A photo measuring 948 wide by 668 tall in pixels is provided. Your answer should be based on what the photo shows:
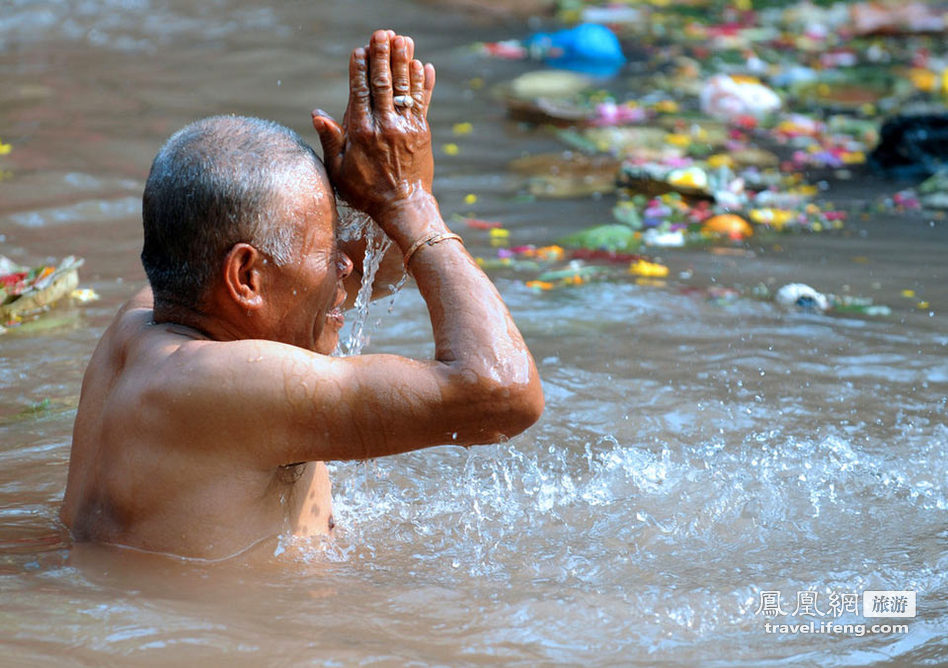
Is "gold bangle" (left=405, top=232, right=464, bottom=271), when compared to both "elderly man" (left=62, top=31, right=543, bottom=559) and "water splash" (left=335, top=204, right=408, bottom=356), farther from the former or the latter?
"water splash" (left=335, top=204, right=408, bottom=356)

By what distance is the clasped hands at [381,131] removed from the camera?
2.32 m

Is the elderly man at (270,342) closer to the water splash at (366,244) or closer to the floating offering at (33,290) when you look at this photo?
the water splash at (366,244)

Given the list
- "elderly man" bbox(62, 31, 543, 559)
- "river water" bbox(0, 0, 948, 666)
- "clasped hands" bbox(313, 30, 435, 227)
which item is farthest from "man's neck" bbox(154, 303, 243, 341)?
"river water" bbox(0, 0, 948, 666)

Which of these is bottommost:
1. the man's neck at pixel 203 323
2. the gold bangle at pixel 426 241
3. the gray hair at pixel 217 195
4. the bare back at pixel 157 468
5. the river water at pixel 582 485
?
the river water at pixel 582 485

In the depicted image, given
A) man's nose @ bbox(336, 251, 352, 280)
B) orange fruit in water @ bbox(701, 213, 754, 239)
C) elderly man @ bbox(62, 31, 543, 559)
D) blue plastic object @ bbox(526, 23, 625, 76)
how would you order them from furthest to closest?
blue plastic object @ bbox(526, 23, 625, 76) < orange fruit in water @ bbox(701, 213, 754, 239) < man's nose @ bbox(336, 251, 352, 280) < elderly man @ bbox(62, 31, 543, 559)

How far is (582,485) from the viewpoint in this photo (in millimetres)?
3379

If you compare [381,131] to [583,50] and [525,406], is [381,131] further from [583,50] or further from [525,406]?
[583,50]

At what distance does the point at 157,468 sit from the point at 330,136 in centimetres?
78

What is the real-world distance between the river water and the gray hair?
0.71 metres

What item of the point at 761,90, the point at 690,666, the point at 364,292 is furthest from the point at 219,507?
the point at 761,90

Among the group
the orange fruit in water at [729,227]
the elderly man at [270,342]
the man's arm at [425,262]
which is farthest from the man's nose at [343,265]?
the orange fruit in water at [729,227]

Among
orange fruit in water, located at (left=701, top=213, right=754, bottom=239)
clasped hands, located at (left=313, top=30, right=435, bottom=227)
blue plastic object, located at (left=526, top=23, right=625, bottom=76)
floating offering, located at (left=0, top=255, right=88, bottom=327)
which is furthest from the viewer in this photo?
blue plastic object, located at (left=526, top=23, right=625, bottom=76)

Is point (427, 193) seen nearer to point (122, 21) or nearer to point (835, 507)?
point (835, 507)

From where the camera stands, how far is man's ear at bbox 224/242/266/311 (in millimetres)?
2277
